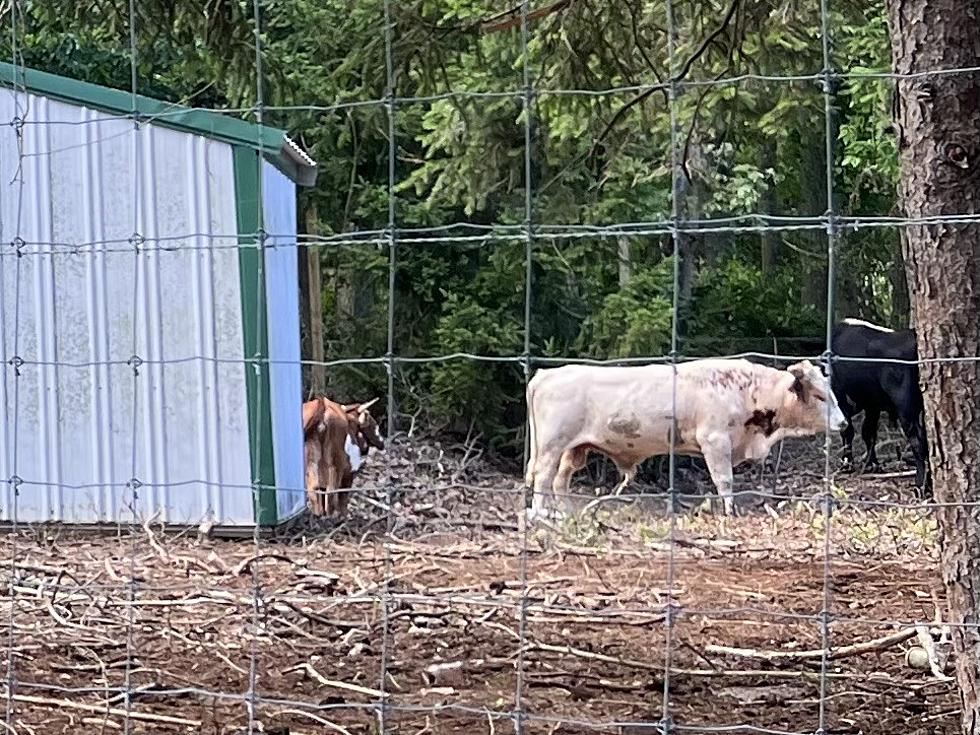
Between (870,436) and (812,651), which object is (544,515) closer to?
(812,651)

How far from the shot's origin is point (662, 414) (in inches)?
430

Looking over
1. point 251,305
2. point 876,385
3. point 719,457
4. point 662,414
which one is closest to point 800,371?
point 719,457

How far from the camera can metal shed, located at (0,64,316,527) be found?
27.8 feet

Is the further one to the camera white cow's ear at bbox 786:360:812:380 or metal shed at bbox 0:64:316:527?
white cow's ear at bbox 786:360:812:380

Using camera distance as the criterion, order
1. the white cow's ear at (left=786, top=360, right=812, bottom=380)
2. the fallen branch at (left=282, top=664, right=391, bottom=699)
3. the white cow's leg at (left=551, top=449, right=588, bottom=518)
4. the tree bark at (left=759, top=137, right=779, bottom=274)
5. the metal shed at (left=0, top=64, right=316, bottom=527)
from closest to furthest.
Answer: the fallen branch at (left=282, top=664, right=391, bottom=699) → the metal shed at (left=0, top=64, right=316, bottom=527) → the white cow's leg at (left=551, top=449, right=588, bottom=518) → the white cow's ear at (left=786, top=360, right=812, bottom=380) → the tree bark at (left=759, top=137, right=779, bottom=274)

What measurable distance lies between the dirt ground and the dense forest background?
1612 millimetres

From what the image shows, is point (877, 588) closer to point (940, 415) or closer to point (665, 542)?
point (665, 542)

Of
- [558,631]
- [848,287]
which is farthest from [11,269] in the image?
[848,287]

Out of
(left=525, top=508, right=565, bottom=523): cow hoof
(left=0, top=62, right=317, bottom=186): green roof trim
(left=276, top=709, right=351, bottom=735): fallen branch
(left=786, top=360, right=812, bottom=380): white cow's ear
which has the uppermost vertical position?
A: (left=0, top=62, right=317, bottom=186): green roof trim

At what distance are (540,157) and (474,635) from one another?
25.7 ft

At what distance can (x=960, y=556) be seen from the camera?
11.9ft

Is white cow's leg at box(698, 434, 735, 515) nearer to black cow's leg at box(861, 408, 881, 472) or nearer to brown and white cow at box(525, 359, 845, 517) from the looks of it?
brown and white cow at box(525, 359, 845, 517)

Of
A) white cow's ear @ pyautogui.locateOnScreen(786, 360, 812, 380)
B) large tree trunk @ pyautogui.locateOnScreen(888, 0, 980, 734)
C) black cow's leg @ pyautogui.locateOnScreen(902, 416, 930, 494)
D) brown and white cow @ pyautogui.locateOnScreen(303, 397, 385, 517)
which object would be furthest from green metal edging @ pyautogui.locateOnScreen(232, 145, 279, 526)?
black cow's leg @ pyautogui.locateOnScreen(902, 416, 930, 494)

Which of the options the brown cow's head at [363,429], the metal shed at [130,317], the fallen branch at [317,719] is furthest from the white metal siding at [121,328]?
the fallen branch at [317,719]
